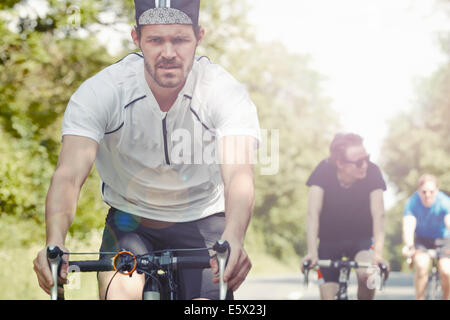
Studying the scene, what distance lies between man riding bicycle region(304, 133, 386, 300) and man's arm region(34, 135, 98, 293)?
3234mm

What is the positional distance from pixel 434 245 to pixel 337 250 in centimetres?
298

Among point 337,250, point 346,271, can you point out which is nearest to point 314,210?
point 337,250

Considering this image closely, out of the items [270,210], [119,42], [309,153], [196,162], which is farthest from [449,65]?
[196,162]

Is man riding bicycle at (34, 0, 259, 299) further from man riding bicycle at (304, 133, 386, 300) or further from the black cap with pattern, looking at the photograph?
man riding bicycle at (304, 133, 386, 300)

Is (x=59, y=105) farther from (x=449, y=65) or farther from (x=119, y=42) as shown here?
(x=449, y=65)

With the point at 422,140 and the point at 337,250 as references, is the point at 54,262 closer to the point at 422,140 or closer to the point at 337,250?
the point at 337,250

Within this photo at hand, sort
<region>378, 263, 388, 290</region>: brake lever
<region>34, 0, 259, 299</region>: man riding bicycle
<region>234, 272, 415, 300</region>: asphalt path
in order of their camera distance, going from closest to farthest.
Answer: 1. <region>34, 0, 259, 299</region>: man riding bicycle
2. <region>378, 263, 388, 290</region>: brake lever
3. <region>234, 272, 415, 300</region>: asphalt path

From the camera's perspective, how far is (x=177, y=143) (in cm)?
365

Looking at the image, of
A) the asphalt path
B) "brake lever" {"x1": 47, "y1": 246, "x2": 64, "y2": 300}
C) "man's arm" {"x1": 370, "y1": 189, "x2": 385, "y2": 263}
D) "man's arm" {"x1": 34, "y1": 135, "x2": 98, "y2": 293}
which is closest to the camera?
"brake lever" {"x1": 47, "y1": 246, "x2": 64, "y2": 300}

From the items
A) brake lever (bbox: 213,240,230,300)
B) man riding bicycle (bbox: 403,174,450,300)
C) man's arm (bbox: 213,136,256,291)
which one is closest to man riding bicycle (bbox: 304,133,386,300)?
man riding bicycle (bbox: 403,174,450,300)

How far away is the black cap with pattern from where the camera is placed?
3.36m

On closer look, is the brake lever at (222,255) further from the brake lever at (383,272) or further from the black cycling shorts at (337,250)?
the black cycling shorts at (337,250)

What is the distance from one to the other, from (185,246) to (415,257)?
560 cm

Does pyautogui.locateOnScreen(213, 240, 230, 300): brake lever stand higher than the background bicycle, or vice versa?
pyautogui.locateOnScreen(213, 240, 230, 300): brake lever
